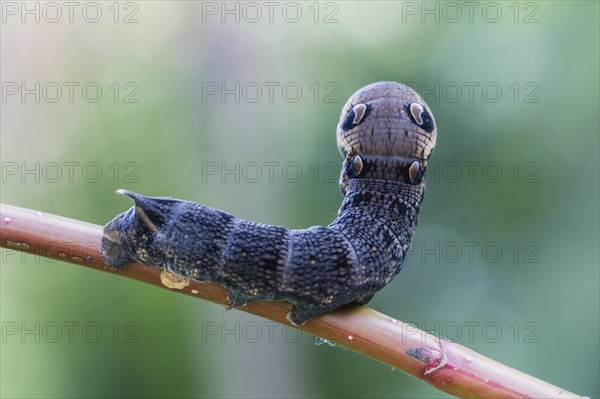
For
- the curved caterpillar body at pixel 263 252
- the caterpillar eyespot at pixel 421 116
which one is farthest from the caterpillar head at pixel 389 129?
the curved caterpillar body at pixel 263 252

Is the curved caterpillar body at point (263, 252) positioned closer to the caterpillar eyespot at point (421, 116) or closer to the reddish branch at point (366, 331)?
the reddish branch at point (366, 331)

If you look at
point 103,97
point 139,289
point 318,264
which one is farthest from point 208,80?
point 318,264

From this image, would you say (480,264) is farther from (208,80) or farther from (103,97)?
(103,97)

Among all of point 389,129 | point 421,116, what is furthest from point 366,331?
point 421,116

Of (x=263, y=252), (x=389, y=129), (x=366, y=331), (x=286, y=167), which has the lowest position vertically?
(x=286, y=167)

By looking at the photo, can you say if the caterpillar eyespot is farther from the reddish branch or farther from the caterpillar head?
the reddish branch

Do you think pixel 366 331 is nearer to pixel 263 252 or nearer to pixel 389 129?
pixel 263 252

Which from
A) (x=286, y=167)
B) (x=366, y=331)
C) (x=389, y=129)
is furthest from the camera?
(x=286, y=167)
